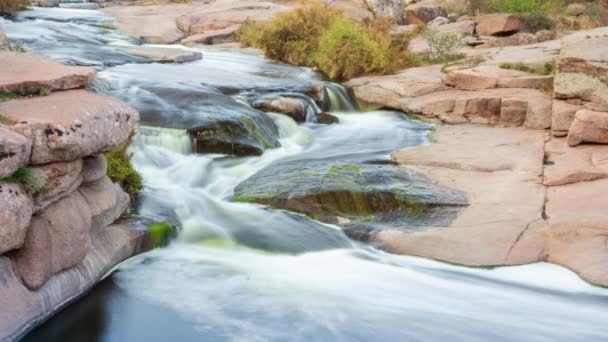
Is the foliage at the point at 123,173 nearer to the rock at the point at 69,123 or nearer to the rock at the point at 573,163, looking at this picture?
the rock at the point at 69,123

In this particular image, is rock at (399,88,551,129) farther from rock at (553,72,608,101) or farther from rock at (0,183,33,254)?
rock at (0,183,33,254)

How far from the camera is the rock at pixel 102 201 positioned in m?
5.95

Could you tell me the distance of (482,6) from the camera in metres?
25.4

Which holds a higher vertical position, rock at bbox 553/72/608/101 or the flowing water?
rock at bbox 553/72/608/101

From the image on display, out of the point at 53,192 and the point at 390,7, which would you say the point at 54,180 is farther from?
the point at 390,7

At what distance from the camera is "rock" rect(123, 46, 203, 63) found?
606 inches

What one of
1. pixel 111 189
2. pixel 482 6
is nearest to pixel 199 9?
pixel 482 6

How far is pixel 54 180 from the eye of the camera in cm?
523

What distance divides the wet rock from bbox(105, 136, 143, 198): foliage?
1.27 metres

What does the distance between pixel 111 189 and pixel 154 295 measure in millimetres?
1199

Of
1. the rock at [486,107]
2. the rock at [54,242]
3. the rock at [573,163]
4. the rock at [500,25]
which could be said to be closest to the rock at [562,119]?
the rock at [573,163]

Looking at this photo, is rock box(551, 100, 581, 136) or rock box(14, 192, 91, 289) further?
rock box(551, 100, 581, 136)

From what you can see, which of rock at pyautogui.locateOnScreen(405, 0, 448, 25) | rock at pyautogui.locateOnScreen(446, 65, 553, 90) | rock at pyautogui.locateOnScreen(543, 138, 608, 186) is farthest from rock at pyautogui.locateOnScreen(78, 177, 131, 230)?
rock at pyautogui.locateOnScreen(405, 0, 448, 25)

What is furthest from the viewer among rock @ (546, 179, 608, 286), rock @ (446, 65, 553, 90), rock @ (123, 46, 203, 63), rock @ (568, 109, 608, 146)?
rock @ (123, 46, 203, 63)
